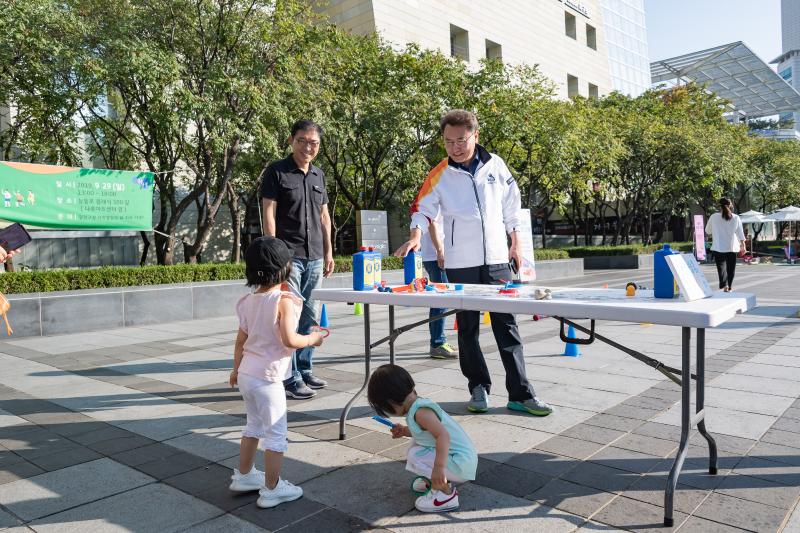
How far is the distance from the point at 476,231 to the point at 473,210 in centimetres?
15

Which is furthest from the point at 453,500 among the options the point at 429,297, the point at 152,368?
the point at 152,368

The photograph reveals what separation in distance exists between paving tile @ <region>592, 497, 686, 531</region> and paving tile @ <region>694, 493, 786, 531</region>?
0.48ft

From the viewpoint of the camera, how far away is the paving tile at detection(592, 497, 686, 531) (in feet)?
8.18

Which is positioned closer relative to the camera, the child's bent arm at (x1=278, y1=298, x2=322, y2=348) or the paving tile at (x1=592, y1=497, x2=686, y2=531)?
the paving tile at (x1=592, y1=497, x2=686, y2=531)

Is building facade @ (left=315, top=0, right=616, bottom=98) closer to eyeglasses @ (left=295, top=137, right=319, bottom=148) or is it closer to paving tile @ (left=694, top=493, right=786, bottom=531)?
eyeglasses @ (left=295, top=137, right=319, bottom=148)

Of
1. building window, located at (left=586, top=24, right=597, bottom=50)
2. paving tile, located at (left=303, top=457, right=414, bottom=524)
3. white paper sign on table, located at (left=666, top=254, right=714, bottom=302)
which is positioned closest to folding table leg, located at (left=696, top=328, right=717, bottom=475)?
white paper sign on table, located at (left=666, top=254, right=714, bottom=302)

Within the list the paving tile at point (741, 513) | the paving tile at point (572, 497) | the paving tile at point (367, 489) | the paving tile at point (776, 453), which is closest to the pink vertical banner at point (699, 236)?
the paving tile at point (776, 453)

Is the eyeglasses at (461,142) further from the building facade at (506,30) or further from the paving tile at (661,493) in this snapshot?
the building facade at (506,30)

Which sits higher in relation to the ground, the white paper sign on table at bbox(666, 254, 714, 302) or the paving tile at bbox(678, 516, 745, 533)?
the white paper sign on table at bbox(666, 254, 714, 302)

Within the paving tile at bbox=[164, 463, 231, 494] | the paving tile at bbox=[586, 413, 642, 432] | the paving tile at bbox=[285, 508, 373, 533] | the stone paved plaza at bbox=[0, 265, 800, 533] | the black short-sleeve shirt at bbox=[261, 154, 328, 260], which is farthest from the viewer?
the black short-sleeve shirt at bbox=[261, 154, 328, 260]

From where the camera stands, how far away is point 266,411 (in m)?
2.78

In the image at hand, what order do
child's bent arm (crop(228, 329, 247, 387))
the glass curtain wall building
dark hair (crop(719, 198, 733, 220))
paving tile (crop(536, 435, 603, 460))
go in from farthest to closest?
the glass curtain wall building → dark hair (crop(719, 198, 733, 220)) → paving tile (crop(536, 435, 603, 460)) → child's bent arm (crop(228, 329, 247, 387))

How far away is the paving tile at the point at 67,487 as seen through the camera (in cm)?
282

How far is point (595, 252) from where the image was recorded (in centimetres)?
2544
